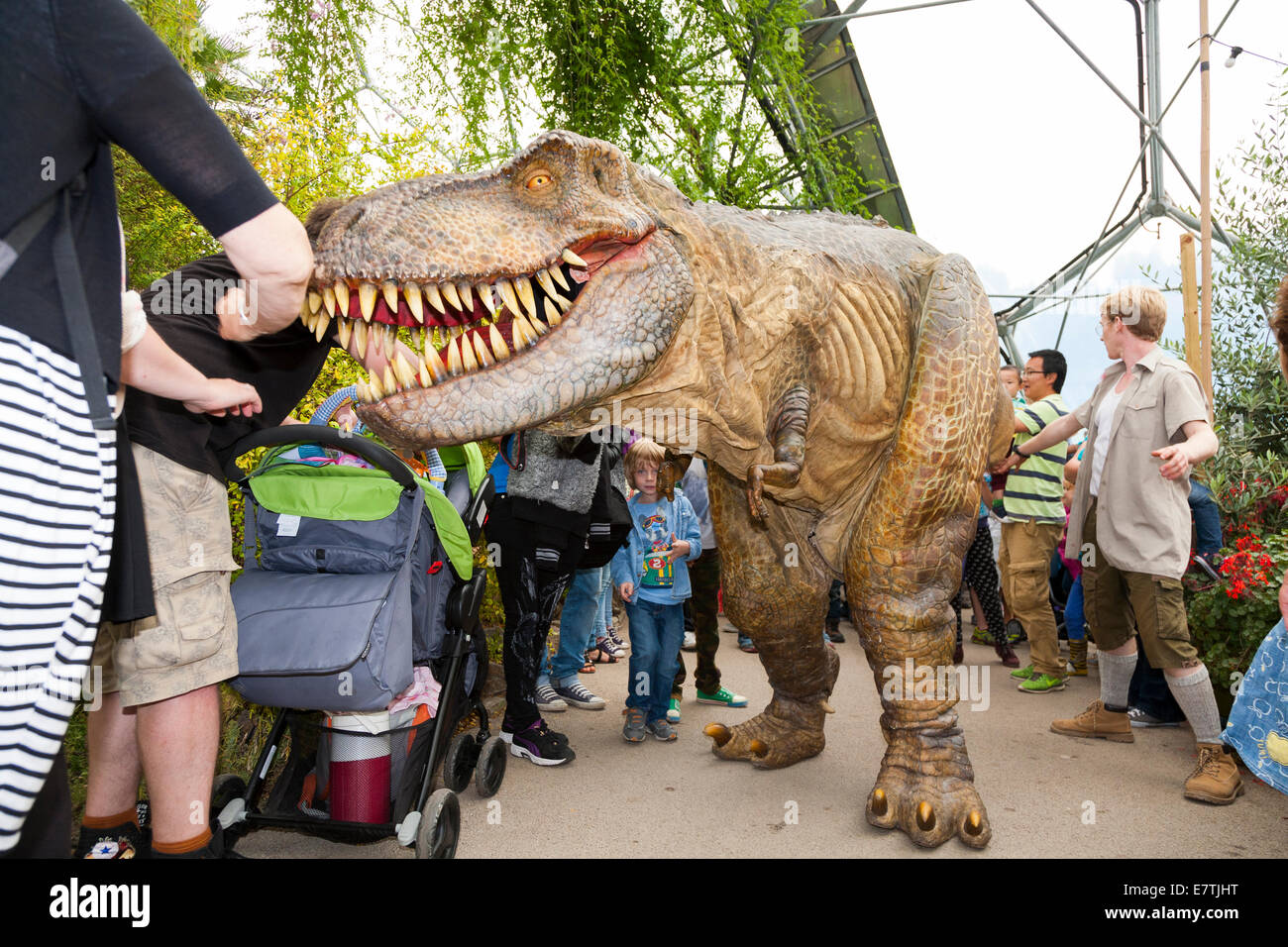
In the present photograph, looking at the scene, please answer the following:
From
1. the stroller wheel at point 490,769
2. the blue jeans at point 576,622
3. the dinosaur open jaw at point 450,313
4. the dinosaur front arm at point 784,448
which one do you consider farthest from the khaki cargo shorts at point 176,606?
the blue jeans at point 576,622

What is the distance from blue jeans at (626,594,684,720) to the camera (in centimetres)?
385

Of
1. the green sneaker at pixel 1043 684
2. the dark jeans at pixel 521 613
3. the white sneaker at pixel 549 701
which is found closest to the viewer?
the dark jeans at pixel 521 613

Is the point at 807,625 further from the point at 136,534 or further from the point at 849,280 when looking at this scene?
the point at 136,534

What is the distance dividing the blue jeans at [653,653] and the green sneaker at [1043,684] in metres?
2.09

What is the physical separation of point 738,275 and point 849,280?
1.43 ft

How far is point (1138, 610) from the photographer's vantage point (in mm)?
3291

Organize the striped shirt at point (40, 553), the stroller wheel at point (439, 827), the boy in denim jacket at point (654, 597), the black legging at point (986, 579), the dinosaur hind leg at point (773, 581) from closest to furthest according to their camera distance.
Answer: the striped shirt at point (40, 553) → the stroller wheel at point (439, 827) → the dinosaur hind leg at point (773, 581) → the boy in denim jacket at point (654, 597) → the black legging at point (986, 579)

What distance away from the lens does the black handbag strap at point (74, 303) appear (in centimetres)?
106

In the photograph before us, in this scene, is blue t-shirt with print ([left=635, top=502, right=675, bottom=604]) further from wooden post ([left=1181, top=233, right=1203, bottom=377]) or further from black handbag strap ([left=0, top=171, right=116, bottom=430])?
black handbag strap ([left=0, top=171, right=116, bottom=430])

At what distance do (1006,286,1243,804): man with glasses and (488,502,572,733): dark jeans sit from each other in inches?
87.1

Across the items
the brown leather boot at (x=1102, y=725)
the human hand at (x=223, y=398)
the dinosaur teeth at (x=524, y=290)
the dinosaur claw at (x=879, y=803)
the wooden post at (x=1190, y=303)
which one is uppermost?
the wooden post at (x=1190, y=303)

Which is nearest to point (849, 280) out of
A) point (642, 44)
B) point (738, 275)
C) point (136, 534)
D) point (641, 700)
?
point (738, 275)

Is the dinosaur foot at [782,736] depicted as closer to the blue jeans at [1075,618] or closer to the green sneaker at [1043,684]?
the green sneaker at [1043,684]

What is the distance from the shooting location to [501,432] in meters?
1.73
